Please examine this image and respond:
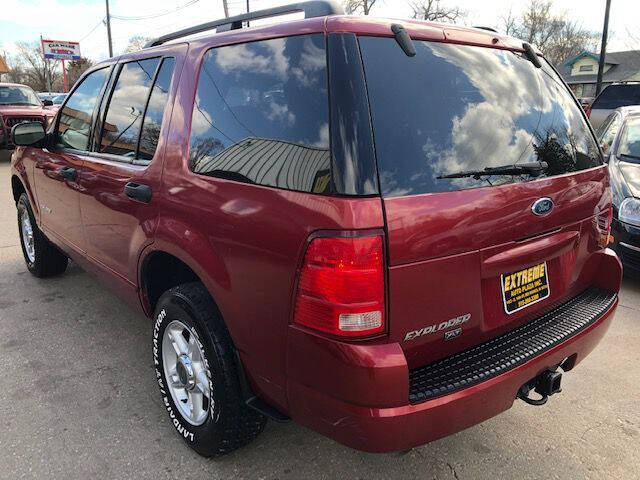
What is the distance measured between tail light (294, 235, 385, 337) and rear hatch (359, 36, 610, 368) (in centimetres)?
6

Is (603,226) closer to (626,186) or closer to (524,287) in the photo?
(524,287)

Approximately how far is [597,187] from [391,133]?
4.13 ft

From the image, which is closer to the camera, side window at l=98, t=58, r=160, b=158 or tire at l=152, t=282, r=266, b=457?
tire at l=152, t=282, r=266, b=457

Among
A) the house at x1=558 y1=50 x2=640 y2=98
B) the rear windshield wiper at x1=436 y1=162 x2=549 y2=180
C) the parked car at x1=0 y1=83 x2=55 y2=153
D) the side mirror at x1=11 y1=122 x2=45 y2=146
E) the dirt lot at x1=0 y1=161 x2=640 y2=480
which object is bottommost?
the dirt lot at x1=0 y1=161 x2=640 y2=480

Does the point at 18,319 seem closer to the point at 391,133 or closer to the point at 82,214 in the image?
the point at 82,214

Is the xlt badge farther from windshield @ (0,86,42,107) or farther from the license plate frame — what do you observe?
windshield @ (0,86,42,107)

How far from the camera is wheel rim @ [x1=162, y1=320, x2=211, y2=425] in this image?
2.38 meters

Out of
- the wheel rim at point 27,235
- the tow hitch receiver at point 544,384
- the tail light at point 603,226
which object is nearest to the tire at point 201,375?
the tow hitch receiver at point 544,384

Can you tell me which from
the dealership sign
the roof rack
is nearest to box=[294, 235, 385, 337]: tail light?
the roof rack

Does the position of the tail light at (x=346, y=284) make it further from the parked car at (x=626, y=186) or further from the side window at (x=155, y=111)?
the parked car at (x=626, y=186)

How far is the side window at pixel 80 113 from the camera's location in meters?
3.42

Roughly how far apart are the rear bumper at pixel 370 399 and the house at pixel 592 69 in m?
62.1

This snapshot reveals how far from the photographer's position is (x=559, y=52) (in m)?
68.4

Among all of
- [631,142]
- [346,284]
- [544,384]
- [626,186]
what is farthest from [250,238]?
[631,142]
